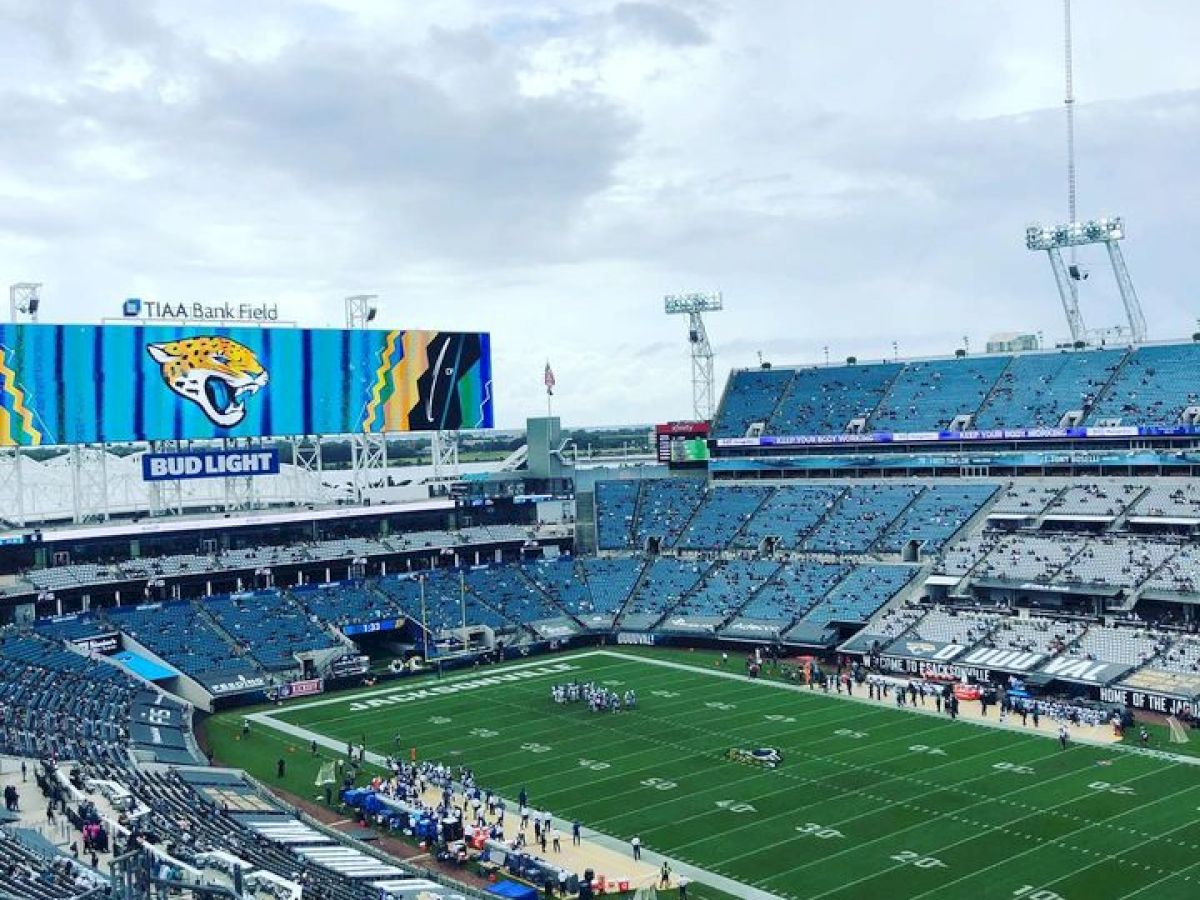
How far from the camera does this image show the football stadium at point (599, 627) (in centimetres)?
3253

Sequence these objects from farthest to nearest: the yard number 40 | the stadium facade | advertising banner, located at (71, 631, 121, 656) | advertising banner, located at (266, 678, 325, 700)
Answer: advertising banner, located at (71, 631, 121, 656) < advertising banner, located at (266, 678, 325, 700) < the stadium facade < the yard number 40

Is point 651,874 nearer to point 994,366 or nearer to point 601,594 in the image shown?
point 601,594

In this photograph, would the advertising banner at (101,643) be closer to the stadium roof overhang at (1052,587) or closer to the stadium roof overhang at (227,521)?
the stadium roof overhang at (227,521)

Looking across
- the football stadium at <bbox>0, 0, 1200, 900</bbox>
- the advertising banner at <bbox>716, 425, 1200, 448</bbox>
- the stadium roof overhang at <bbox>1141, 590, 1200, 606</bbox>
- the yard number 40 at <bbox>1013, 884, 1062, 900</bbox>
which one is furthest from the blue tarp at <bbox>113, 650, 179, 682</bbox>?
the stadium roof overhang at <bbox>1141, 590, 1200, 606</bbox>

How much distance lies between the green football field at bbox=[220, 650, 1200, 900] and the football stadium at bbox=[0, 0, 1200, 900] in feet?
0.61

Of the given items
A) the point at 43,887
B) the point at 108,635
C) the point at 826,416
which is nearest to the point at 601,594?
the point at 826,416

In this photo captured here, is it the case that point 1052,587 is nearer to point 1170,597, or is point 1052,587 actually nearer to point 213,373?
point 1170,597

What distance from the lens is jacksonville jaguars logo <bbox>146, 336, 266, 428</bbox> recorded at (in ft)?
207

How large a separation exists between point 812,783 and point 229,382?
127 ft

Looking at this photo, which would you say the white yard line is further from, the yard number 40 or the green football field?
the yard number 40

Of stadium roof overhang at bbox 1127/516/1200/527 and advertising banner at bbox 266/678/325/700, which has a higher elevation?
stadium roof overhang at bbox 1127/516/1200/527

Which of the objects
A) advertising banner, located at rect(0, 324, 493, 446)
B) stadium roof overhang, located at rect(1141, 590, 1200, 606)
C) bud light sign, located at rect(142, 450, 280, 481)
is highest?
advertising banner, located at rect(0, 324, 493, 446)

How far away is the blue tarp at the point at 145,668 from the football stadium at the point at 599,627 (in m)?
0.22

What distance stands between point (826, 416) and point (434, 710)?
36.0 m
